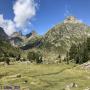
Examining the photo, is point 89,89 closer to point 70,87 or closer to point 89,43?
point 70,87

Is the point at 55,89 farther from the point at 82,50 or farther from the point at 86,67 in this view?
the point at 82,50

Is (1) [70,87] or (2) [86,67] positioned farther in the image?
(2) [86,67]

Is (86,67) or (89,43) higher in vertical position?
(89,43)

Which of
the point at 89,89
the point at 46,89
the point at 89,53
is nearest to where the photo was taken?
the point at 89,89

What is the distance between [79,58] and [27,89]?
4971 inches

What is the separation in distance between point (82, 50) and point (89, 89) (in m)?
130

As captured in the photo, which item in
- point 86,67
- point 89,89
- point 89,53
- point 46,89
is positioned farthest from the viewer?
point 89,53

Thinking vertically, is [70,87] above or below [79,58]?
below

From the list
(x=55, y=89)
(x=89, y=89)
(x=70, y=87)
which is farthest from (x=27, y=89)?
(x=89, y=89)

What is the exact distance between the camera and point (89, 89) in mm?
70688

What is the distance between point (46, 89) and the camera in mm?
75250

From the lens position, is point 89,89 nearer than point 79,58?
Yes

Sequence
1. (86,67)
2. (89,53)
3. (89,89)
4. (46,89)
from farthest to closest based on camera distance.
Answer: (89,53), (86,67), (46,89), (89,89)

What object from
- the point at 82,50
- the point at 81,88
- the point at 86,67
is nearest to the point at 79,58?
the point at 82,50
